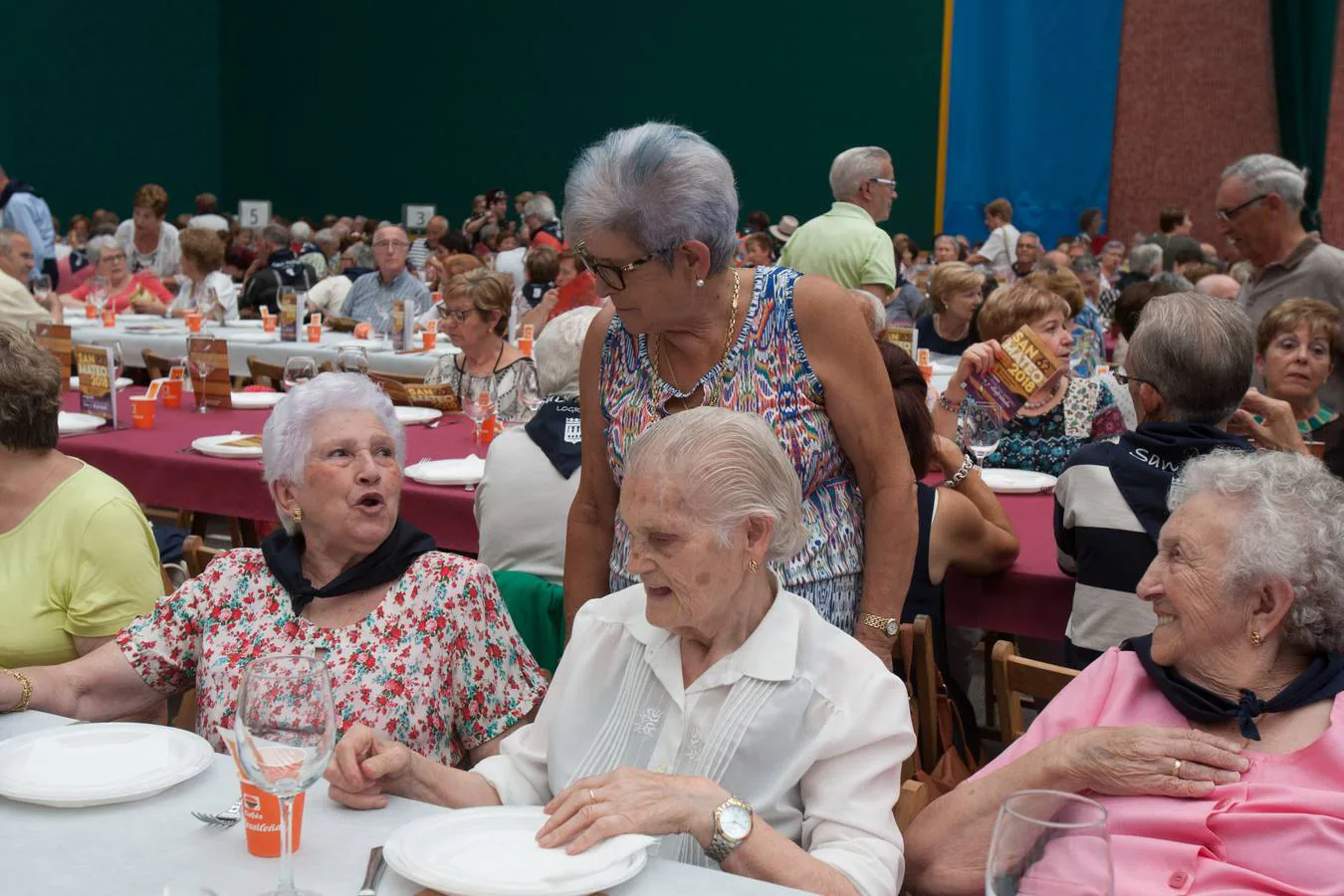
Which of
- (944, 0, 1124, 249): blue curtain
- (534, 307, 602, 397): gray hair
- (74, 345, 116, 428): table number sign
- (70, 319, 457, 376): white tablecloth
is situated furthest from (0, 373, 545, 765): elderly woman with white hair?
(944, 0, 1124, 249): blue curtain

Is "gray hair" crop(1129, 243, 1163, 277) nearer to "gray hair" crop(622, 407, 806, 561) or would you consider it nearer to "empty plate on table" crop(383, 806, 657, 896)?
"gray hair" crop(622, 407, 806, 561)

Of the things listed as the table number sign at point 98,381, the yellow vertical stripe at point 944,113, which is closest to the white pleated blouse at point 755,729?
the table number sign at point 98,381

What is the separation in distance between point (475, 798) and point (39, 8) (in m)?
21.0

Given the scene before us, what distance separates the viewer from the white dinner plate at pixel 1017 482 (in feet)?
12.6

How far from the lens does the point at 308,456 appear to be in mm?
2416

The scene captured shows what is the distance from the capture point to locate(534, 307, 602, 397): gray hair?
3.48m

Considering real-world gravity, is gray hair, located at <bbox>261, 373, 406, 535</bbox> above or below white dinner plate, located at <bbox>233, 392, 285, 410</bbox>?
above

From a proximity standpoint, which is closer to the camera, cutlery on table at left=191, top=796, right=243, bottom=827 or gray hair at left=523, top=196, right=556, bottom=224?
cutlery on table at left=191, top=796, right=243, bottom=827

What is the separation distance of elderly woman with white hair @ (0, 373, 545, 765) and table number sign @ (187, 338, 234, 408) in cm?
278

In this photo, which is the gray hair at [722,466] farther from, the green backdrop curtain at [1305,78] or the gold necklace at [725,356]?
the green backdrop curtain at [1305,78]

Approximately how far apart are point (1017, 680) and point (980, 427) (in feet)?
4.86

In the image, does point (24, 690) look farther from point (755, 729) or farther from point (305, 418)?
point (755, 729)

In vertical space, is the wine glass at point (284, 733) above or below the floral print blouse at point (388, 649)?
above

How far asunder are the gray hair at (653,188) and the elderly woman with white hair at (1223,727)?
0.85 m
